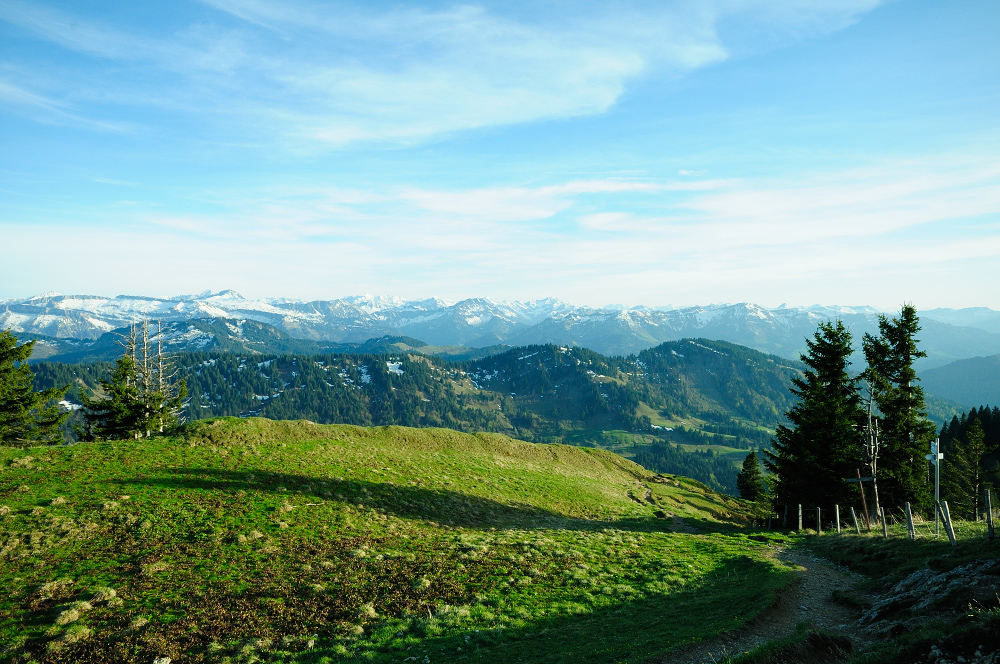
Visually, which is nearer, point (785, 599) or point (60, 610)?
point (60, 610)

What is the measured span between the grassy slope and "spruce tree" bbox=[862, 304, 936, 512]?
19.2 meters

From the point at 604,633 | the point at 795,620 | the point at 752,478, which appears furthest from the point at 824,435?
the point at 752,478

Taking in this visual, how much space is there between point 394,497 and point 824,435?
38.2 metres

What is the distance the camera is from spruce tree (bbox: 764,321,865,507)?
4072 cm

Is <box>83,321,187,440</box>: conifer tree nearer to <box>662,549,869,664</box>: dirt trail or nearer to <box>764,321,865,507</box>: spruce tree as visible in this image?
<box>662,549,869,664</box>: dirt trail

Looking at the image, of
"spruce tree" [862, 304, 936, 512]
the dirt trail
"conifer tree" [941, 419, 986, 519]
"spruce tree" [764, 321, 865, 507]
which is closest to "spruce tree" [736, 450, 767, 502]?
"conifer tree" [941, 419, 986, 519]

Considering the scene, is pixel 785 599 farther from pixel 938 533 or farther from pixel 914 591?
pixel 938 533

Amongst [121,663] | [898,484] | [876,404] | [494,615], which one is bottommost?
[898,484]

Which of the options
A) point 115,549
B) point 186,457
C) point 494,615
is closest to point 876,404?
point 494,615

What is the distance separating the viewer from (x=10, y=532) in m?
21.5

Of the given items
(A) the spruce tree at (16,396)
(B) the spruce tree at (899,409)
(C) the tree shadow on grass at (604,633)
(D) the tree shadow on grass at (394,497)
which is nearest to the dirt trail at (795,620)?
(C) the tree shadow on grass at (604,633)

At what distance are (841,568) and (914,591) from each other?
33.9 feet

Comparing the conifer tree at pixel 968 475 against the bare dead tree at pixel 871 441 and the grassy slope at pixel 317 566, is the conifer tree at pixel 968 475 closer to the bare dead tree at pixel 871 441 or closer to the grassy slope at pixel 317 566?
the bare dead tree at pixel 871 441

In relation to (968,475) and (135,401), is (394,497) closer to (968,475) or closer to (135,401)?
(135,401)
